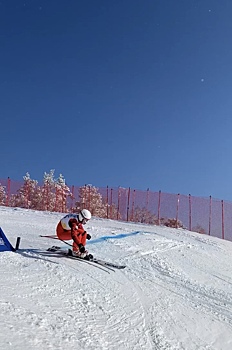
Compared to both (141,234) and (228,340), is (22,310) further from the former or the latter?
(141,234)

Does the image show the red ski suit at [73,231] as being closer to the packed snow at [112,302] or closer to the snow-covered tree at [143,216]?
the packed snow at [112,302]

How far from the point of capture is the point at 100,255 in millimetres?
9156

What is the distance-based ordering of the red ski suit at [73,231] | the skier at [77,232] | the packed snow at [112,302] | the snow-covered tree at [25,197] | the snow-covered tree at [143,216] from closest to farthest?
1. the packed snow at [112,302]
2. the skier at [77,232]
3. the red ski suit at [73,231]
4. the snow-covered tree at [143,216]
5. the snow-covered tree at [25,197]

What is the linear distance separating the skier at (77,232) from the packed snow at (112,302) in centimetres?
31

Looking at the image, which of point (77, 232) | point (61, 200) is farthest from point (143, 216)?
point (77, 232)

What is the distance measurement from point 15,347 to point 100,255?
5.82 m

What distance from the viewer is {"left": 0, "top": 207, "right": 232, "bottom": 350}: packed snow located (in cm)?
404

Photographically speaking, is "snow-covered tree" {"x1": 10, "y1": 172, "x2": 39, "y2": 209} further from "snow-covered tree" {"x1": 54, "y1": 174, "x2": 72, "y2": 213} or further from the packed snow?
the packed snow

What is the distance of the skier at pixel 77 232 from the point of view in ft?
25.9

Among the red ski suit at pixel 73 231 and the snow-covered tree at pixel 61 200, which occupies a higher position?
the snow-covered tree at pixel 61 200

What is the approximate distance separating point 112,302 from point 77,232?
9.38ft

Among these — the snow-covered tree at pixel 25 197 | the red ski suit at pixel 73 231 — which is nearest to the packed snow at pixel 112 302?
the red ski suit at pixel 73 231

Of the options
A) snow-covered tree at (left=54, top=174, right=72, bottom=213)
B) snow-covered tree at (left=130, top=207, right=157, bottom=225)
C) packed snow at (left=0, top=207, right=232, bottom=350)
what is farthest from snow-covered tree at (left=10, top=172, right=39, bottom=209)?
packed snow at (left=0, top=207, right=232, bottom=350)

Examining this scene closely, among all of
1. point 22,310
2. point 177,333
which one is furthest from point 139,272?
point 22,310
